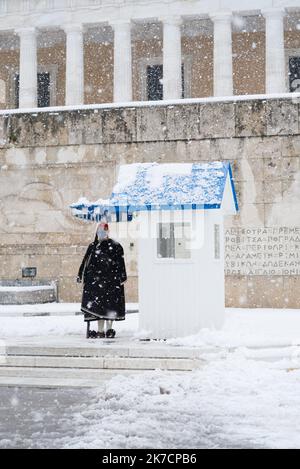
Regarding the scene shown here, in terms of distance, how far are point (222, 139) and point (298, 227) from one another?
119 inches

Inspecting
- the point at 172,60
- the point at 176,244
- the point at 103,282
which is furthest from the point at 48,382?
the point at 172,60

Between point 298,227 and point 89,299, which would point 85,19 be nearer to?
point 298,227

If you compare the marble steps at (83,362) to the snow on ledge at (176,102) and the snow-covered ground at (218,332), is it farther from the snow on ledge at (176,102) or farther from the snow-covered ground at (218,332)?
the snow on ledge at (176,102)

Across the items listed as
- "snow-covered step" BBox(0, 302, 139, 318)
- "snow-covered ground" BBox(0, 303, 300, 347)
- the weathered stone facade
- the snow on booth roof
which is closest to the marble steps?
"snow-covered ground" BBox(0, 303, 300, 347)

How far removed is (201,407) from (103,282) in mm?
4877

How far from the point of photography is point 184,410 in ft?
21.3

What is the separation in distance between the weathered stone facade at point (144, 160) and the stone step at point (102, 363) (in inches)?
356

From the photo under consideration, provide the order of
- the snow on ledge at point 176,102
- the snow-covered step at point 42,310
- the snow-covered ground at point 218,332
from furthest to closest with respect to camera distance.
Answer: the snow on ledge at point 176,102
the snow-covered step at point 42,310
the snow-covered ground at point 218,332

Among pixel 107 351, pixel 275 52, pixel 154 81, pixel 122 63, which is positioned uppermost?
pixel 154 81

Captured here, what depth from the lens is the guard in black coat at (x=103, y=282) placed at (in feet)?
36.6

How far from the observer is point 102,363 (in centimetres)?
926

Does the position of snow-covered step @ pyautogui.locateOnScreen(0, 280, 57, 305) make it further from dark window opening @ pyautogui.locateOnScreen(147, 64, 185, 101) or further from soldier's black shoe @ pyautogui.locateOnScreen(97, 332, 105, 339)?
dark window opening @ pyautogui.locateOnScreen(147, 64, 185, 101)

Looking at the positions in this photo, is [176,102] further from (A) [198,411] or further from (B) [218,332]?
(A) [198,411]

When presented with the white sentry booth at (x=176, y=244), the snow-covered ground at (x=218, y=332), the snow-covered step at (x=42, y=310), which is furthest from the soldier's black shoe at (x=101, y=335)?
the snow-covered step at (x=42, y=310)
